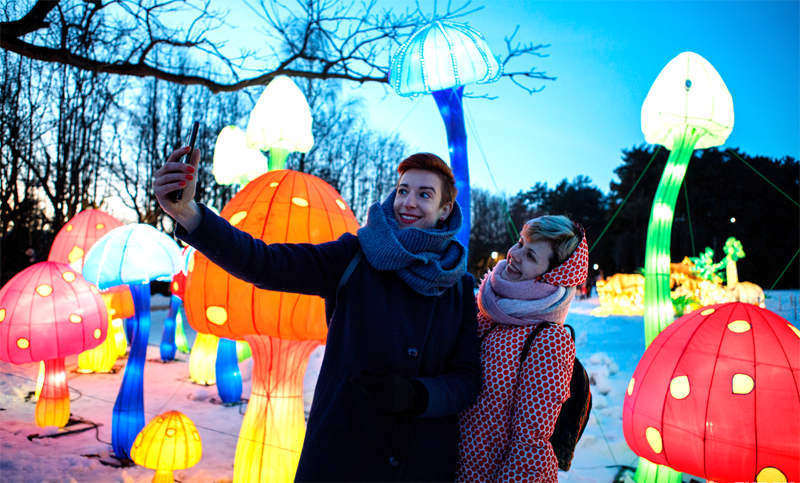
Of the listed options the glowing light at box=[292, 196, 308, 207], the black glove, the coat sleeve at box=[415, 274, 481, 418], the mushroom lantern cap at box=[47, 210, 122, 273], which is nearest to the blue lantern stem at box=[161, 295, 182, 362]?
the mushroom lantern cap at box=[47, 210, 122, 273]

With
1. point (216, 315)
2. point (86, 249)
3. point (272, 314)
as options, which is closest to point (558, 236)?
point (272, 314)

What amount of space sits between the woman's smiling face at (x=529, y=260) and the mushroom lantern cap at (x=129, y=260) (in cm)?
308

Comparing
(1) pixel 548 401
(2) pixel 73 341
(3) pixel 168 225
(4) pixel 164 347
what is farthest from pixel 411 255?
(3) pixel 168 225

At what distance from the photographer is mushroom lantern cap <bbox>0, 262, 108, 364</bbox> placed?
12.2 feet

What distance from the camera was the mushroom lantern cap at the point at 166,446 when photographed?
3.07 m

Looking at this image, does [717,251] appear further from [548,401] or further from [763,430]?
[548,401]

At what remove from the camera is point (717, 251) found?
673 inches

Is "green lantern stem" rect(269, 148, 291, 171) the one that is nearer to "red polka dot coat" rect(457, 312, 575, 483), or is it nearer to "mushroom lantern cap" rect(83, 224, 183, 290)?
"mushroom lantern cap" rect(83, 224, 183, 290)

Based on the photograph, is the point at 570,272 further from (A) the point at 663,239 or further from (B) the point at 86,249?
(B) the point at 86,249

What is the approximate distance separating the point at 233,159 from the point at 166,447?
15.3 feet

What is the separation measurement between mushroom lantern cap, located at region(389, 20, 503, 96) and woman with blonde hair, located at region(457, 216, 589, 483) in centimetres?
247

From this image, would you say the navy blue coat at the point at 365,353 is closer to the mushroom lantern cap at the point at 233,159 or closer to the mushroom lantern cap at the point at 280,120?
the mushroom lantern cap at the point at 280,120

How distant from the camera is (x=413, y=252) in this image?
151 centimetres

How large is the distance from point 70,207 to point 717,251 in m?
20.0
